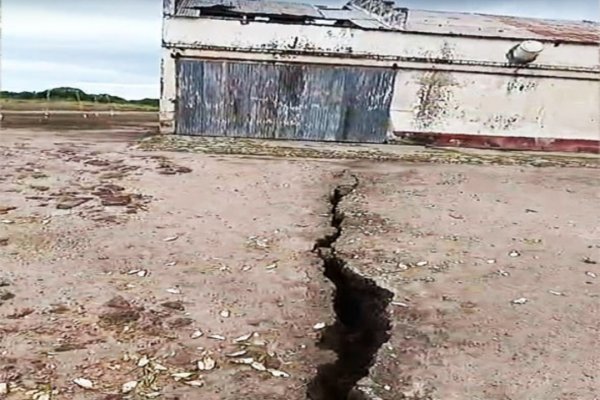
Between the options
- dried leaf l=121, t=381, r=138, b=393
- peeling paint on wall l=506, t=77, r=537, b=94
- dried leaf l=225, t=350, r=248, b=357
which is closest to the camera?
dried leaf l=121, t=381, r=138, b=393

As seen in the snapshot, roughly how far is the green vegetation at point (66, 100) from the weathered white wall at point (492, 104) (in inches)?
588

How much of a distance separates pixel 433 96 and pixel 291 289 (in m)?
9.56

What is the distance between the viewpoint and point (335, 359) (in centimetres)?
324

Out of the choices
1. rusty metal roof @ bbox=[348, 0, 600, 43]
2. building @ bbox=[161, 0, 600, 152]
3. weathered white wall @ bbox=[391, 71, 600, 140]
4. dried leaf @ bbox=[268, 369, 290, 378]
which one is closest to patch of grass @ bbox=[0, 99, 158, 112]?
building @ bbox=[161, 0, 600, 152]

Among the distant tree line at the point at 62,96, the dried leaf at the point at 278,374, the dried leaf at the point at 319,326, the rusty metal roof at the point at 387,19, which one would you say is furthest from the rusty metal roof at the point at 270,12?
the distant tree line at the point at 62,96

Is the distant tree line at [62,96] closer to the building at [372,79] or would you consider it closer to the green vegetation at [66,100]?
the green vegetation at [66,100]

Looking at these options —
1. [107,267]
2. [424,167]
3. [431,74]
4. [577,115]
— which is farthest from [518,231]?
[577,115]

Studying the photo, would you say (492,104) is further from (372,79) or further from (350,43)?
(350,43)

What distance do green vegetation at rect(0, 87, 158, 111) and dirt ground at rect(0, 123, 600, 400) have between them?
18.3 metres

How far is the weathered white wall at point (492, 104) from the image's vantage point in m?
12.9

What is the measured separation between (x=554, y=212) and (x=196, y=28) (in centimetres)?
776

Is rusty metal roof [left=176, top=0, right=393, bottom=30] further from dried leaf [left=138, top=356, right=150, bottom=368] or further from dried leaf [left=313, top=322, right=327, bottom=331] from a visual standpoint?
dried leaf [left=138, top=356, right=150, bottom=368]

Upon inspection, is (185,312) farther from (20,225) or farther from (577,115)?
(577,115)

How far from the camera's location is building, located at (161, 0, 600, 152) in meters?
12.3
